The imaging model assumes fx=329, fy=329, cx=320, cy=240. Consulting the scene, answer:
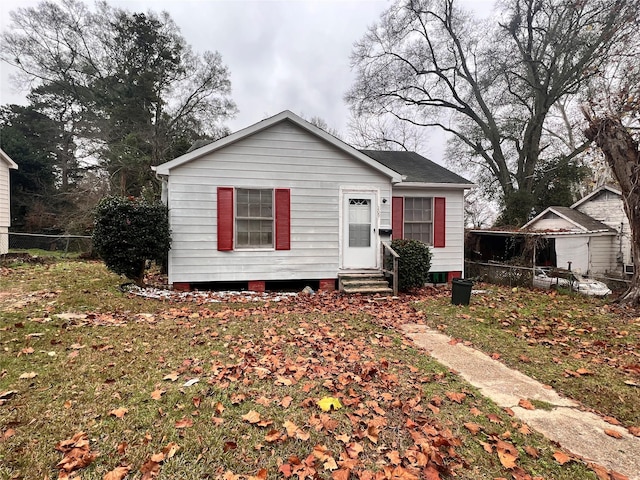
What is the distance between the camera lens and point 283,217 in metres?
8.87

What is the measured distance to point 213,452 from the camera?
2348mm

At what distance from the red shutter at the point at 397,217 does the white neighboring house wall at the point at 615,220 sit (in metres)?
11.2

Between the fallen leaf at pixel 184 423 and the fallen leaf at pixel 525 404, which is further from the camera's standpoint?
the fallen leaf at pixel 525 404

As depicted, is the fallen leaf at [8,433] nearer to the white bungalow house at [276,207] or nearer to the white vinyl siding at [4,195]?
the white bungalow house at [276,207]

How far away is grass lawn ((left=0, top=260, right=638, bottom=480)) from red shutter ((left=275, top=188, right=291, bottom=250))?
11.8 feet

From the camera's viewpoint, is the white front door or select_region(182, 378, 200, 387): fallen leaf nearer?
select_region(182, 378, 200, 387): fallen leaf

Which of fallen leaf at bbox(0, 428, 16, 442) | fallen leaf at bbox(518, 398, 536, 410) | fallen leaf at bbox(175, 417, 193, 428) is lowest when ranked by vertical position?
fallen leaf at bbox(518, 398, 536, 410)

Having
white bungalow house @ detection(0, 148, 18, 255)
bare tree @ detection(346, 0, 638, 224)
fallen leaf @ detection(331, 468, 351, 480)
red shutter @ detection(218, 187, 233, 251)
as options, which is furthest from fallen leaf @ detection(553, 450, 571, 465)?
white bungalow house @ detection(0, 148, 18, 255)

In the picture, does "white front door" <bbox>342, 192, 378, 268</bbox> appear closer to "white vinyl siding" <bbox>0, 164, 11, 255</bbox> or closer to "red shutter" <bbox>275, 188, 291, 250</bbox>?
"red shutter" <bbox>275, 188, 291, 250</bbox>

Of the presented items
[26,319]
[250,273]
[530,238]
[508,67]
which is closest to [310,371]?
[26,319]

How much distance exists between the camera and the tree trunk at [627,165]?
7812mm

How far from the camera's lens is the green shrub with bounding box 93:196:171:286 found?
7387mm

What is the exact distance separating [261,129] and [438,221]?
6.28 meters

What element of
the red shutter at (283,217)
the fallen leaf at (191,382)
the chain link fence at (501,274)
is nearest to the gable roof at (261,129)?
the red shutter at (283,217)
